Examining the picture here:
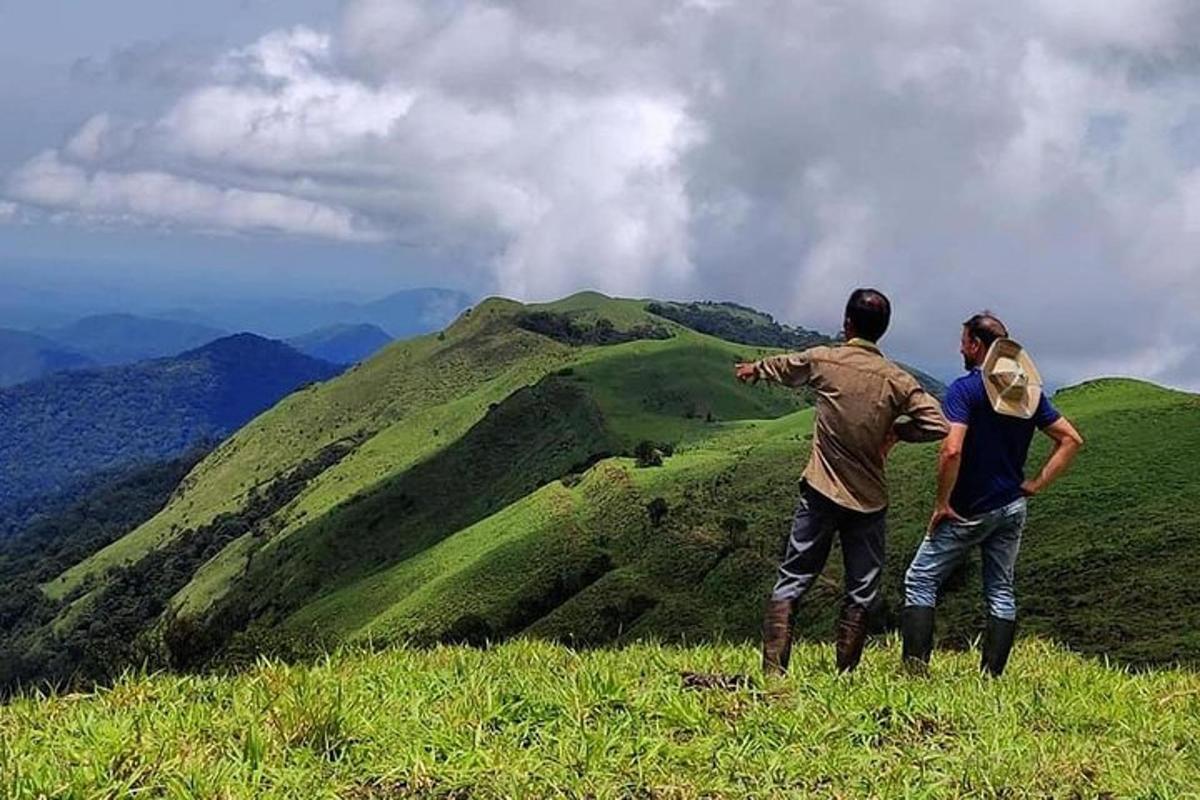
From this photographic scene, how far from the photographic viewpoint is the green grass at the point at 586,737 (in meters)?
5.75

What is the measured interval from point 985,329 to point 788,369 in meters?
1.56

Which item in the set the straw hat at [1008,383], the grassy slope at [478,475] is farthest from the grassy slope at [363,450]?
the straw hat at [1008,383]

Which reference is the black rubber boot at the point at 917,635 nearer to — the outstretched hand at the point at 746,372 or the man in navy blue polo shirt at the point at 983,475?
the man in navy blue polo shirt at the point at 983,475

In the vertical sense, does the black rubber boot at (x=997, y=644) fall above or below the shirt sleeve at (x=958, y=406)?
below

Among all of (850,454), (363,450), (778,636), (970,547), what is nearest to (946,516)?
(970,547)

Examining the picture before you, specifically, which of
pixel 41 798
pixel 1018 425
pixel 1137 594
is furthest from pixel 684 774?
pixel 1137 594

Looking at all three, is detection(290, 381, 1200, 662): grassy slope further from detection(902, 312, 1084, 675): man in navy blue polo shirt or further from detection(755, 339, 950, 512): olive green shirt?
detection(755, 339, 950, 512): olive green shirt

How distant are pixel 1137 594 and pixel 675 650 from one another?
39.2 meters

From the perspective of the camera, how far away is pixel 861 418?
8.70 m

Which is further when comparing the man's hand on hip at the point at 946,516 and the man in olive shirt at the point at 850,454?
the man's hand on hip at the point at 946,516

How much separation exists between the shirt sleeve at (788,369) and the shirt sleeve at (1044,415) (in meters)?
1.83

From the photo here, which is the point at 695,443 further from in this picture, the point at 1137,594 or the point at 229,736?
the point at 229,736

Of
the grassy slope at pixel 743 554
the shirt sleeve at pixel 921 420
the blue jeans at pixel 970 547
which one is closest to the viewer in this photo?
the shirt sleeve at pixel 921 420

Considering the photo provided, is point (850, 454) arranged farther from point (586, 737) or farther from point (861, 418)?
point (586, 737)
